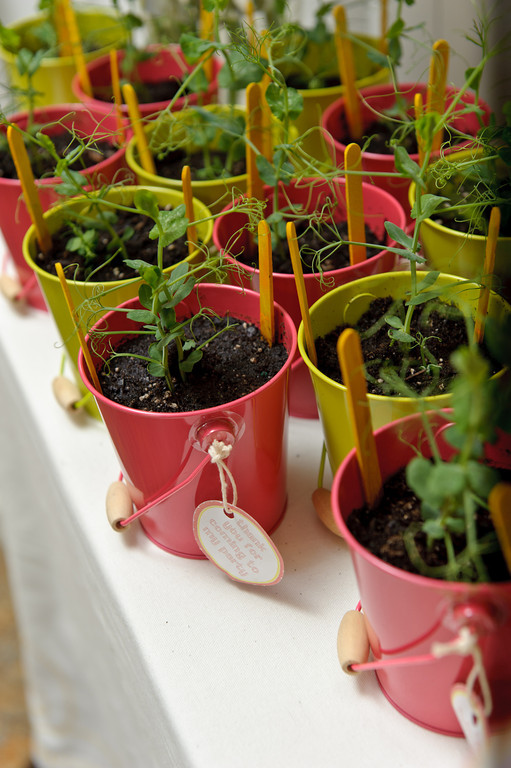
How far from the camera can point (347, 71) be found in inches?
32.1

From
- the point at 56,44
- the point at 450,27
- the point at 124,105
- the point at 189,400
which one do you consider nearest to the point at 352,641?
the point at 189,400

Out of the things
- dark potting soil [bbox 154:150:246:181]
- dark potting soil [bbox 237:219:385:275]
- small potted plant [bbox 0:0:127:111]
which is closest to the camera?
dark potting soil [bbox 237:219:385:275]

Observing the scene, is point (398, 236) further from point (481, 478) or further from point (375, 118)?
point (375, 118)

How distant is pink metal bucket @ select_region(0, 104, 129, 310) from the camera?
83cm

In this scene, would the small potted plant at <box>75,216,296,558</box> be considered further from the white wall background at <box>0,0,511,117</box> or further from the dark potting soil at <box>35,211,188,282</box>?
the white wall background at <box>0,0,511,117</box>

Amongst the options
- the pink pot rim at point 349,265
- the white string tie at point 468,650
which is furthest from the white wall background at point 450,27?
the white string tie at point 468,650

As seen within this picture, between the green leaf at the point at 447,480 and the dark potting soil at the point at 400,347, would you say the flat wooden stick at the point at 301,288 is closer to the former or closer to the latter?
the dark potting soil at the point at 400,347

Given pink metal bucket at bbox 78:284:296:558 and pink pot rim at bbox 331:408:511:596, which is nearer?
pink pot rim at bbox 331:408:511:596

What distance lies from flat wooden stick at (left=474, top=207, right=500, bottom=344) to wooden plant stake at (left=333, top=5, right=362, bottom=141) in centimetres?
37

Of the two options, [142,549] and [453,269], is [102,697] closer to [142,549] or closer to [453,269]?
[142,549]

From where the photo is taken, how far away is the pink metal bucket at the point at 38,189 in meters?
0.83

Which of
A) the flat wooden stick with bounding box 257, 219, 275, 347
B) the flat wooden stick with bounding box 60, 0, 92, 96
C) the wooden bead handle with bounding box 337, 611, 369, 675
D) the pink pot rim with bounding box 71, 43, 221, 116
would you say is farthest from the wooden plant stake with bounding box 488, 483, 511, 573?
the flat wooden stick with bounding box 60, 0, 92, 96

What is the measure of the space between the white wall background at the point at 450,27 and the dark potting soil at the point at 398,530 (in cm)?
34

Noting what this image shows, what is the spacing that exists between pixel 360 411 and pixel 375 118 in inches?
24.1
